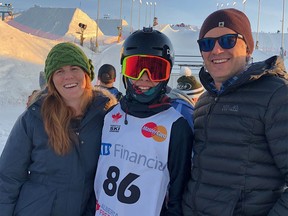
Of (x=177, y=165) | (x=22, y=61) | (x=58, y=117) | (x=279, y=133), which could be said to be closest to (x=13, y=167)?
(x=58, y=117)

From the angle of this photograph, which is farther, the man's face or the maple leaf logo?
the maple leaf logo

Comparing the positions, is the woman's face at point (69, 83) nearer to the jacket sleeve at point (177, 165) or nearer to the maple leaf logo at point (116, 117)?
the maple leaf logo at point (116, 117)

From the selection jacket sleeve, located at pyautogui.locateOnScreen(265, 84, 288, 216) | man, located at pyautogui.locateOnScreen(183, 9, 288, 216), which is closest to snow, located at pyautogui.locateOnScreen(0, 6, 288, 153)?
man, located at pyautogui.locateOnScreen(183, 9, 288, 216)

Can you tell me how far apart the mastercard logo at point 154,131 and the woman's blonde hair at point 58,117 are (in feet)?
1.90

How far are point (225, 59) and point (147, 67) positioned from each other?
2.09ft

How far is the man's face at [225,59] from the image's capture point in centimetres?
223

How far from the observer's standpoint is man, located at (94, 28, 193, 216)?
2289mm

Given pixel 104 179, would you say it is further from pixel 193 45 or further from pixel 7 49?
pixel 193 45

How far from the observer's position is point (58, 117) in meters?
2.65

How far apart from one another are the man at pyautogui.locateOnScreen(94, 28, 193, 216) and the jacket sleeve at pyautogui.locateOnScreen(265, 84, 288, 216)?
62cm

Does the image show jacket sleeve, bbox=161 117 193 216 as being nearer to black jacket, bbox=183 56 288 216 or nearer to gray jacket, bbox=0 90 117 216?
black jacket, bbox=183 56 288 216

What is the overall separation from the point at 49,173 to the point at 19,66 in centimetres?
2033

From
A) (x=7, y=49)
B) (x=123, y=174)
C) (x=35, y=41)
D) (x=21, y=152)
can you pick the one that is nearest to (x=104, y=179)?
(x=123, y=174)

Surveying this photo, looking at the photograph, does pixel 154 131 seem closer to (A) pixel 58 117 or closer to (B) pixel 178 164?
(B) pixel 178 164
